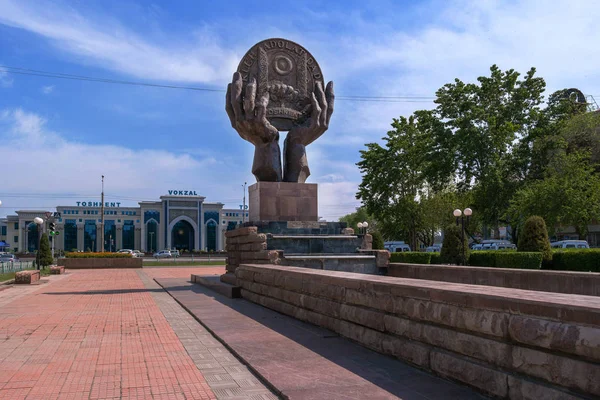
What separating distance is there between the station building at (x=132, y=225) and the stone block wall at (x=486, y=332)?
81230 mm

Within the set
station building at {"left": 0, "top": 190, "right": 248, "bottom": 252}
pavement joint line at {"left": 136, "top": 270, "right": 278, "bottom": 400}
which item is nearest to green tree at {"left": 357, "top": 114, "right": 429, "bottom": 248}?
pavement joint line at {"left": 136, "top": 270, "right": 278, "bottom": 400}

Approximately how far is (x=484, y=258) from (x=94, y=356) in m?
16.3

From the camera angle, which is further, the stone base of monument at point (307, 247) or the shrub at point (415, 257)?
the shrub at point (415, 257)

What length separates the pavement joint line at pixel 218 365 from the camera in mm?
4743

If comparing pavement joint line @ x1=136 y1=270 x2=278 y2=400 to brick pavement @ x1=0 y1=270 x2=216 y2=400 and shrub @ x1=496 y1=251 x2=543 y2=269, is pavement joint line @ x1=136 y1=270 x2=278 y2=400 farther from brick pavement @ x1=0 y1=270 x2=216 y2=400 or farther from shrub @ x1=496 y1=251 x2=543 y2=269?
shrub @ x1=496 y1=251 x2=543 y2=269

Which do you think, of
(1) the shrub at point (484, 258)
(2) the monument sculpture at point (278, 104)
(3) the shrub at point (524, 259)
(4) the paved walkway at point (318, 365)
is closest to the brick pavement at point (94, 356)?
(4) the paved walkway at point (318, 365)

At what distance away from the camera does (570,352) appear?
3.36 m

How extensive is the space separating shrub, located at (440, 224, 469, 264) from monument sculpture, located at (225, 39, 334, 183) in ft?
26.6

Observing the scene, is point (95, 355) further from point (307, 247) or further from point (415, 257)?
point (415, 257)

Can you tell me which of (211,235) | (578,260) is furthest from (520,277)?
(211,235)

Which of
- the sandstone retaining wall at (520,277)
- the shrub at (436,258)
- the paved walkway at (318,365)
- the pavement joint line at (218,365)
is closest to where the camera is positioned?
the paved walkway at (318,365)

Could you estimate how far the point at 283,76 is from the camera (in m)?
16.8

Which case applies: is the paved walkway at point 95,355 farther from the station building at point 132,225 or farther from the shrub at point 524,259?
the station building at point 132,225

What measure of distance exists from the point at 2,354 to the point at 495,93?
3416 centimetres
